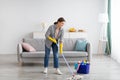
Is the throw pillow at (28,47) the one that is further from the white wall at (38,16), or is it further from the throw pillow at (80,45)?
the white wall at (38,16)

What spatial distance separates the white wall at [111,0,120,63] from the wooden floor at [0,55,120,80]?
0.33m

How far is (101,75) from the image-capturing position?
6352 millimetres

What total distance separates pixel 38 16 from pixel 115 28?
2.86 meters

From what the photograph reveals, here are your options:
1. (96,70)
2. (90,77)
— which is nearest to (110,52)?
(96,70)

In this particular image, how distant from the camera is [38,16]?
9.75 meters

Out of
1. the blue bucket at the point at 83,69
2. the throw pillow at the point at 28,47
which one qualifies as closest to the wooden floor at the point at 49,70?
the blue bucket at the point at 83,69

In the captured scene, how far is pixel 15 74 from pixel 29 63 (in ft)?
4.70

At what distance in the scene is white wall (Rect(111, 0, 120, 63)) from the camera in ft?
26.6

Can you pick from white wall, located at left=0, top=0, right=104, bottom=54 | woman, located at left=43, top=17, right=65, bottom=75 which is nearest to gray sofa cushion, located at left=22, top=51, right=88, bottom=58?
woman, located at left=43, top=17, right=65, bottom=75

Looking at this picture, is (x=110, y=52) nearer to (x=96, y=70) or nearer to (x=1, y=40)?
(x=96, y=70)

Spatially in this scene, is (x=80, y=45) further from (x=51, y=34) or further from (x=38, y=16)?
(x=38, y=16)

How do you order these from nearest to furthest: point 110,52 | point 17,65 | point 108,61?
point 17,65 < point 108,61 < point 110,52

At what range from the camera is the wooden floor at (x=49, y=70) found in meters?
6.13

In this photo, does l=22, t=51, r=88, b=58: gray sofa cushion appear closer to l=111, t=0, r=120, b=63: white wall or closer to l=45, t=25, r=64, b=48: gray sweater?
l=45, t=25, r=64, b=48: gray sweater
